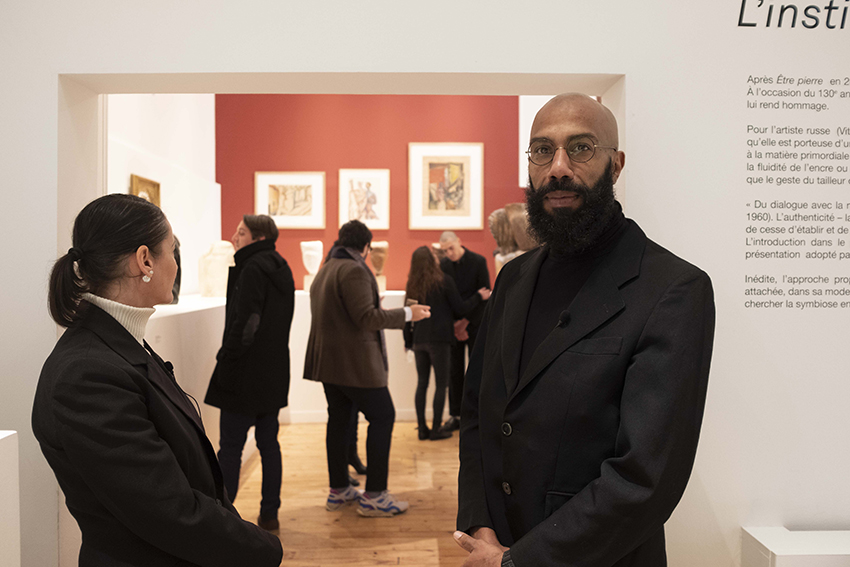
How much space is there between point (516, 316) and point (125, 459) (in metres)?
0.92

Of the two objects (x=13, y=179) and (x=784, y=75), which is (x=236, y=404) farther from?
(x=784, y=75)

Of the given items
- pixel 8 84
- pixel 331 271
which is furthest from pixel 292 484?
pixel 8 84

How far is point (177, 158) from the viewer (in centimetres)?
546

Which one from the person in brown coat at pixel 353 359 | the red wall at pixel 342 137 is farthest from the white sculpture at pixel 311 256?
the person in brown coat at pixel 353 359

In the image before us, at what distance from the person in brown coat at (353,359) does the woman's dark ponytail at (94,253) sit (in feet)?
7.37

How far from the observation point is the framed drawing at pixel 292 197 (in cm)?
686

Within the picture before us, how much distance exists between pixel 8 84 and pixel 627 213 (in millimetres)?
2488

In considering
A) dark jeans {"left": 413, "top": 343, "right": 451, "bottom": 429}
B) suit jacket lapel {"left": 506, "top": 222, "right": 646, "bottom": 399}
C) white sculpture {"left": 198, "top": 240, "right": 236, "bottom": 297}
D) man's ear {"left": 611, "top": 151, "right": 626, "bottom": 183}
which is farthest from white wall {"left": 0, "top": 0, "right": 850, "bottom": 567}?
dark jeans {"left": 413, "top": 343, "right": 451, "bottom": 429}

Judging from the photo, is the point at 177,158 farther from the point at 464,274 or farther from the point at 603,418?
the point at 603,418

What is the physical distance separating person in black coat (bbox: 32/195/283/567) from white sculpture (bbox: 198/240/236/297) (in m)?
3.91

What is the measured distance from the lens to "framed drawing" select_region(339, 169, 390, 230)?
6.84m

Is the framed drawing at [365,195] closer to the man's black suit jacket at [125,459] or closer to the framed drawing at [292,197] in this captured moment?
the framed drawing at [292,197]

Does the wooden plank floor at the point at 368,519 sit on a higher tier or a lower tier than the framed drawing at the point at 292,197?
lower

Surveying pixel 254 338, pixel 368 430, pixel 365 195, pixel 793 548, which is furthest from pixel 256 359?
pixel 365 195
